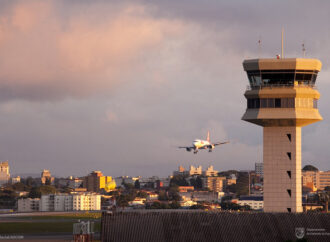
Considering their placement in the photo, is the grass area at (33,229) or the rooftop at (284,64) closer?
the rooftop at (284,64)

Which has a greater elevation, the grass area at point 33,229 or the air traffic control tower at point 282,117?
the air traffic control tower at point 282,117

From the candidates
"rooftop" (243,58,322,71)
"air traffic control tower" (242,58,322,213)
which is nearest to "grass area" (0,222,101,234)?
"air traffic control tower" (242,58,322,213)

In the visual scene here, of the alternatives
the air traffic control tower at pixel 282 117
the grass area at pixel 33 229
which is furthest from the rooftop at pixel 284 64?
the grass area at pixel 33 229

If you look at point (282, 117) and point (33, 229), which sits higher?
point (282, 117)

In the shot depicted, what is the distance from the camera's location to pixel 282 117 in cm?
11456

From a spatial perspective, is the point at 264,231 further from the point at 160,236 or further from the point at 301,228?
the point at 160,236

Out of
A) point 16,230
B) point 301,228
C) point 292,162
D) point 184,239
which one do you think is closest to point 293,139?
point 292,162

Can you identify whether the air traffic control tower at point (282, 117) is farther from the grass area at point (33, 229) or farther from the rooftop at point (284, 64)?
the grass area at point (33, 229)

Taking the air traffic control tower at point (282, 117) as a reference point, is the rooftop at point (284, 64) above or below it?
above

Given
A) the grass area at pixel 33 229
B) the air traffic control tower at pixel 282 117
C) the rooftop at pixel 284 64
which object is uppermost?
the rooftop at pixel 284 64

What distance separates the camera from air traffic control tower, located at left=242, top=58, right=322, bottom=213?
378ft

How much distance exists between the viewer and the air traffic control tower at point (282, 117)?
378ft

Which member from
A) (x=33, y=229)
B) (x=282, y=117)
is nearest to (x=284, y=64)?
(x=282, y=117)

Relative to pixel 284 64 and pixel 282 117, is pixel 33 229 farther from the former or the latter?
pixel 284 64
